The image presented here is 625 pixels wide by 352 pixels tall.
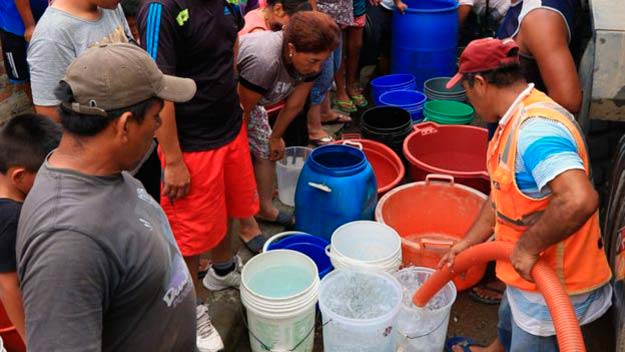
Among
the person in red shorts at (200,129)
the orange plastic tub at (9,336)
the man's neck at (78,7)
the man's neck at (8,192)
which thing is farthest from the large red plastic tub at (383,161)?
the man's neck at (8,192)

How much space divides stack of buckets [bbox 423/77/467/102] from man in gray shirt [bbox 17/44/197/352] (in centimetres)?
424

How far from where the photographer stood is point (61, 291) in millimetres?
1303

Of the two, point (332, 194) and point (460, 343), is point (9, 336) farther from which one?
point (460, 343)

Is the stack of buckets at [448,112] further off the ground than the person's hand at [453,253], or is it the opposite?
the person's hand at [453,253]

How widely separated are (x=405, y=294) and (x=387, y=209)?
0.85 meters

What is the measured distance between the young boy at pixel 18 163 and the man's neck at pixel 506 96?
5.77 ft

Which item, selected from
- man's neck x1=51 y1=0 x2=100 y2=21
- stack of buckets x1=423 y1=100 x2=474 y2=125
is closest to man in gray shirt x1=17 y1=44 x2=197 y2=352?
man's neck x1=51 y1=0 x2=100 y2=21

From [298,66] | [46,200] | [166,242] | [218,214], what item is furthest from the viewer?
[298,66]

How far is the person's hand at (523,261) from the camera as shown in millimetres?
2184

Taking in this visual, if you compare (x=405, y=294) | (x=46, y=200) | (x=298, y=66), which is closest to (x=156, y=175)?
(x=298, y=66)

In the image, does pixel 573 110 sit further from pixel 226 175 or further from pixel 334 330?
pixel 226 175

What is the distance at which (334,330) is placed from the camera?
9.43 feet

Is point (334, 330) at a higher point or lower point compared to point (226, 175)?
lower

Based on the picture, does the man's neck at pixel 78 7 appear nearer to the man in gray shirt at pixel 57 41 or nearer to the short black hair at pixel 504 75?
the man in gray shirt at pixel 57 41
